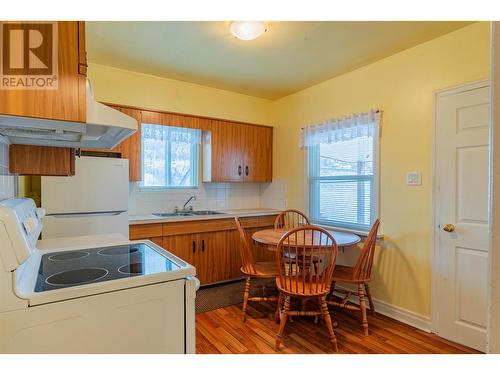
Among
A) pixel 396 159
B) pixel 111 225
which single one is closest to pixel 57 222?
pixel 111 225

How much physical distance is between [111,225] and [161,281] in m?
1.70

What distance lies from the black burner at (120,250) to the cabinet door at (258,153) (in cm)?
240

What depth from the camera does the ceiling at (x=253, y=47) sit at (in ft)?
7.13

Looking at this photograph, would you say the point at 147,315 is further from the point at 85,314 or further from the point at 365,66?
the point at 365,66

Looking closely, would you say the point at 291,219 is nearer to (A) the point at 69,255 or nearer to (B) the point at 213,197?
(B) the point at 213,197

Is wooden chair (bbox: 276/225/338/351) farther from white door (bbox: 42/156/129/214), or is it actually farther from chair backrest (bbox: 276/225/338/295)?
white door (bbox: 42/156/129/214)

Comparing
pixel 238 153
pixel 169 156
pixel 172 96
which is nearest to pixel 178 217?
pixel 169 156

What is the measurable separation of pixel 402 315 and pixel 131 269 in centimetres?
243

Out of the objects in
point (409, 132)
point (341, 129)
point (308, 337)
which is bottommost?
point (308, 337)

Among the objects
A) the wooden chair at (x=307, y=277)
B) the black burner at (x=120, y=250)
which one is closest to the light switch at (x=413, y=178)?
the wooden chair at (x=307, y=277)

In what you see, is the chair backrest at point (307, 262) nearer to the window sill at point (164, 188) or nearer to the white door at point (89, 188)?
the white door at point (89, 188)

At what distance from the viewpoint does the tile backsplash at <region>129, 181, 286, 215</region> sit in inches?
134

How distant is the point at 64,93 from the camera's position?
1.02m

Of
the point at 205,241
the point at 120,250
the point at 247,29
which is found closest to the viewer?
the point at 120,250
